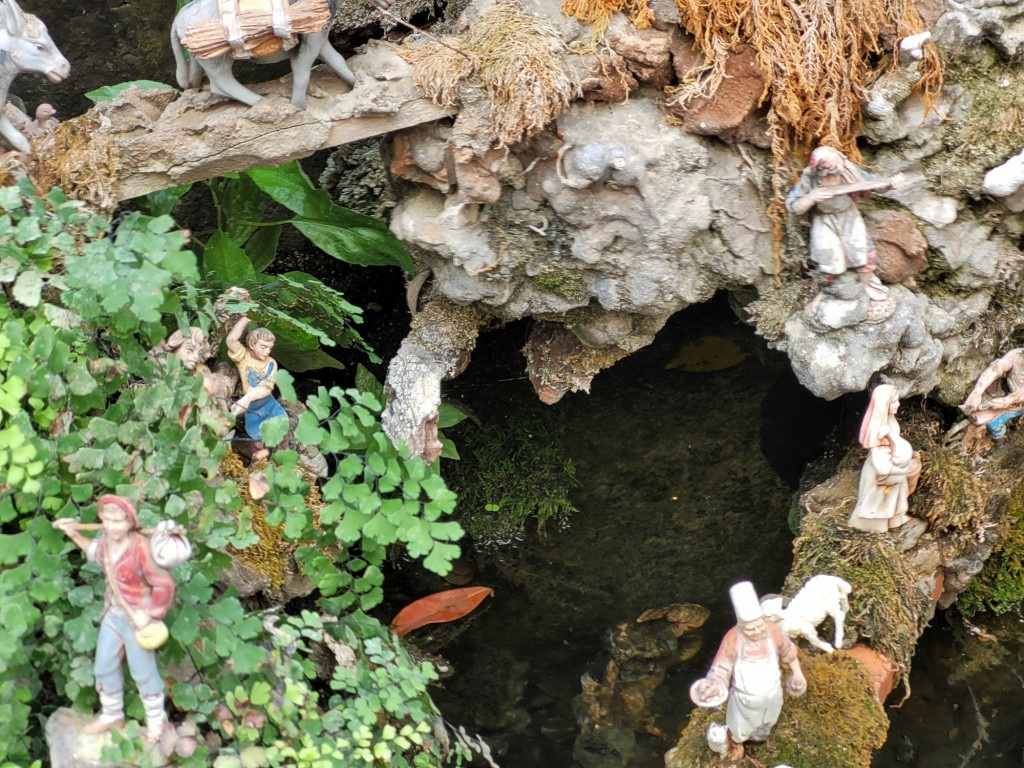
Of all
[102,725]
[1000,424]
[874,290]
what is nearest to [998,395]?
[1000,424]

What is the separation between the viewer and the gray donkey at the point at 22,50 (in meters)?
3.74

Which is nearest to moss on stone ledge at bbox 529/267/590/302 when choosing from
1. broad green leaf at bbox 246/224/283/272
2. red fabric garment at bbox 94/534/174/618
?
broad green leaf at bbox 246/224/283/272

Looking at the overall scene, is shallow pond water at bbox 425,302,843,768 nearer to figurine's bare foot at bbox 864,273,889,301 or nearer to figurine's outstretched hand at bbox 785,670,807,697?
figurine's outstretched hand at bbox 785,670,807,697

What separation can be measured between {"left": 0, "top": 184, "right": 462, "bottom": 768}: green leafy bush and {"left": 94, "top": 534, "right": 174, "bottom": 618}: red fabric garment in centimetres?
18

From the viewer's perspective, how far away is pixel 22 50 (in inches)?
149

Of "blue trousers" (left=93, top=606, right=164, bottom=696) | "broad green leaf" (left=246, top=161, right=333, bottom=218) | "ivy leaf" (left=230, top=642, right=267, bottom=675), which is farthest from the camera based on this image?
"broad green leaf" (left=246, top=161, right=333, bottom=218)

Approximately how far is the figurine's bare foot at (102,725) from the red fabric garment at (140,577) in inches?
19.0

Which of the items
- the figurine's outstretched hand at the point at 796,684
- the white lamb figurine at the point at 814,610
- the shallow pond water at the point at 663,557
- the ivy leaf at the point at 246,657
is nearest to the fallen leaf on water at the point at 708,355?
the shallow pond water at the point at 663,557

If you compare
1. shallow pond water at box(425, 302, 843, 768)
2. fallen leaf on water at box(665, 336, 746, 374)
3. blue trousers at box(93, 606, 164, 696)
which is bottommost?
shallow pond water at box(425, 302, 843, 768)

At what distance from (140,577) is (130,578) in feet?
0.09

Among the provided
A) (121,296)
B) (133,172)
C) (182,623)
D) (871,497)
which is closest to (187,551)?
(182,623)

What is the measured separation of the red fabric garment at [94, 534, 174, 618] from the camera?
10.3 ft

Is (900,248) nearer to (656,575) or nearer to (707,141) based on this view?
(707,141)

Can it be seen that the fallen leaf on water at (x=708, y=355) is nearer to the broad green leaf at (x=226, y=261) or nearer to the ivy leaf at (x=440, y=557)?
the broad green leaf at (x=226, y=261)
